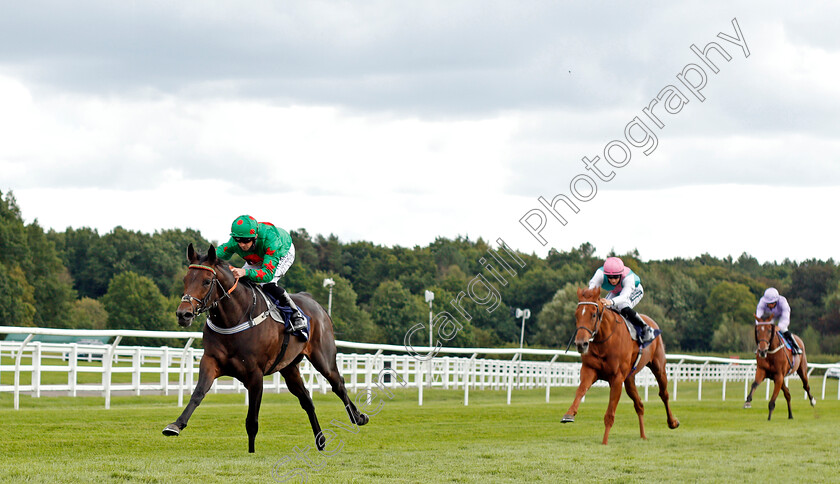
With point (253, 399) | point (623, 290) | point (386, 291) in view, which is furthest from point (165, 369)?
point (386, 291)

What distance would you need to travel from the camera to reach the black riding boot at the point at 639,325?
10.7 metres

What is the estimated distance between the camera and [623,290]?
10773mm

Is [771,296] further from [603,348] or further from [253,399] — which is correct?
[253,399]

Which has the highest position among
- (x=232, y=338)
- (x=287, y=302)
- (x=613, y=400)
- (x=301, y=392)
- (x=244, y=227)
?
(x=244, y=227)

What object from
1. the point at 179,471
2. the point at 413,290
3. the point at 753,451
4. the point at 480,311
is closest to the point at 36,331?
the point at 179,471

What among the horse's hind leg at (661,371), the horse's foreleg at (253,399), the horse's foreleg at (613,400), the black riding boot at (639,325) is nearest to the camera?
the horse's foreleg at (253,399)

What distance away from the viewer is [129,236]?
77.4 meters

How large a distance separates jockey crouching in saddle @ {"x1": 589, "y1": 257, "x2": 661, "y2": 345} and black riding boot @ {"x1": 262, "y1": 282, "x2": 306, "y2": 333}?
357 cm

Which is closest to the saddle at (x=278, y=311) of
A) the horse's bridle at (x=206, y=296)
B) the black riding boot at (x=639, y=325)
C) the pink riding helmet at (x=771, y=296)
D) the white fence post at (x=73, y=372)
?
the horse's bridle at (x=206, y=296)

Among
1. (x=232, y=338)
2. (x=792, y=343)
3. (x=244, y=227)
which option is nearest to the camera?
(x=232, y=338)

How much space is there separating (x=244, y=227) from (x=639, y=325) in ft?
16.7

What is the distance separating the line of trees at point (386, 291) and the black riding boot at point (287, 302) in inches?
1889

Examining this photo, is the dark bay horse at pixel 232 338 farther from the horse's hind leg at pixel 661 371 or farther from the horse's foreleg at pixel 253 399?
the horse's hind leg at pixel 661 371

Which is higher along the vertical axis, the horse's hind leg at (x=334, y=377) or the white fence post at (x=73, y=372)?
the horse's hind leg at (x=334, y=377)
